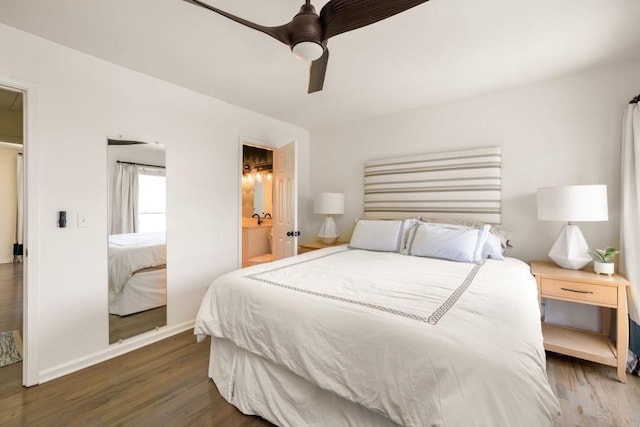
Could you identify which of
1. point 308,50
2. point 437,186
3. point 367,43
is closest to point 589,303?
point 437,186

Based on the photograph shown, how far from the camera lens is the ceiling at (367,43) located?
1.70 meters

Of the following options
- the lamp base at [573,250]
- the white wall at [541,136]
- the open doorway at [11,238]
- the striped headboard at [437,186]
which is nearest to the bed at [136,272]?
the open doorway at [11,238]

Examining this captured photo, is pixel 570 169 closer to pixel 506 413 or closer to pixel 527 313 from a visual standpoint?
pixel 527 313

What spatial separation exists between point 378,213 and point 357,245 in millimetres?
757

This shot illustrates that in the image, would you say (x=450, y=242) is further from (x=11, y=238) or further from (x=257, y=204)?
(x=11, y=238)

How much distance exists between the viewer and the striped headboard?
2916 millimetres

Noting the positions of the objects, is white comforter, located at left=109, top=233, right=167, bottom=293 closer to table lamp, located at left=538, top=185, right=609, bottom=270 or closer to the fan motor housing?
the fan motor housing

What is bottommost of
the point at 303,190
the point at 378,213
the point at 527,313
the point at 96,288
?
the point at 96,288

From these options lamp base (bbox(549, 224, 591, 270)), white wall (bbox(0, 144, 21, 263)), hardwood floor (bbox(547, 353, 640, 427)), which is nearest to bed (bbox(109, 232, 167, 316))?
hardwood floor (bbox(547, 353, 640, 427))

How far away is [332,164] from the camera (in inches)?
164

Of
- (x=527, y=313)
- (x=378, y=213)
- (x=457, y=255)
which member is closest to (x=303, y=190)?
(x=378, y=213)

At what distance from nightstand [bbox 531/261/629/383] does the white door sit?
90.6 inches

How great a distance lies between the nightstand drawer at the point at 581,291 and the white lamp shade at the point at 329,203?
7.45ft

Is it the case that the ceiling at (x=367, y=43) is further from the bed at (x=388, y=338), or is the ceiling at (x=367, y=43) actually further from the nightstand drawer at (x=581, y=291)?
the nightstand drawer at (x=581, y=291)
